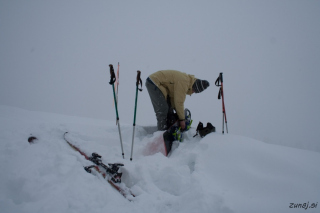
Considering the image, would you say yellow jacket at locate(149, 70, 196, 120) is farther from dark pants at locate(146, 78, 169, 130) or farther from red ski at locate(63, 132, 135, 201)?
red ski at locate(63, 132, 135, 201)

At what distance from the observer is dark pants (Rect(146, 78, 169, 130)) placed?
13.9 ft

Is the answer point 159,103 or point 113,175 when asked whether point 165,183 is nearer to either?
point 113,175

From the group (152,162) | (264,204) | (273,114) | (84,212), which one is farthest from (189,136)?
(273,114)

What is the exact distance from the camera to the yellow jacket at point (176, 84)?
4035mm

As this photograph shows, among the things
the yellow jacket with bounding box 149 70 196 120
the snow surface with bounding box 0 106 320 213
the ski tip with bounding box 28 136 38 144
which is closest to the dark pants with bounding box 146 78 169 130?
the yellow jacket with bounding box 149 70 196 120

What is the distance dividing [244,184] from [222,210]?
0.52 meters

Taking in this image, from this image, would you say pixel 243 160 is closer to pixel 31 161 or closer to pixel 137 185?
pixel 137 185

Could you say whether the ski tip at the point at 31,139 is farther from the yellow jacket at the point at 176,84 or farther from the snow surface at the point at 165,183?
the yellow jacket at the point at 176,84

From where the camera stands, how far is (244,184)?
185 cm

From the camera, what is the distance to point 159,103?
4.28 metres

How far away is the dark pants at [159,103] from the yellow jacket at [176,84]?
0.35 feet

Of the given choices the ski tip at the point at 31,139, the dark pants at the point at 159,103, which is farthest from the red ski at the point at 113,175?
the dark pants at the point at 159,103

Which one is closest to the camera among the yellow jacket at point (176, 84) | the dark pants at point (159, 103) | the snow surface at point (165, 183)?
the snow surface at point (165, 183)

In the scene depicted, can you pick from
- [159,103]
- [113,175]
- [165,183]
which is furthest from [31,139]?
[159,103]
